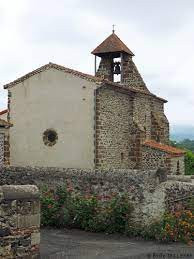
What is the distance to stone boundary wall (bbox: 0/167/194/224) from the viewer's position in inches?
483

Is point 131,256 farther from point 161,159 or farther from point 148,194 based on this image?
point 161,159

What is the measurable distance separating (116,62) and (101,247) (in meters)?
17.6

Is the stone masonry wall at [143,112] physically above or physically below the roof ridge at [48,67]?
below

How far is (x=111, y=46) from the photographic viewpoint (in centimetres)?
2647

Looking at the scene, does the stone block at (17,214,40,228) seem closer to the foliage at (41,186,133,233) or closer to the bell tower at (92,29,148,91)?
the foliage at (41,186,133,233)

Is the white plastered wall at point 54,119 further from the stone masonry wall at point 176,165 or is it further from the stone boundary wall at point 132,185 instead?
the stone boundary wall at point 132,185

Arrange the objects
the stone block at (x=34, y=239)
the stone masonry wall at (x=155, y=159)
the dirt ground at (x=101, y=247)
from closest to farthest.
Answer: the stone block at (x=34, y=239) → the dirt ground at (x=101, y=247) → the stone masonry wall at (x=155, y=159)

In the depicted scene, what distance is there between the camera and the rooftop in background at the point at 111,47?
26172 mm

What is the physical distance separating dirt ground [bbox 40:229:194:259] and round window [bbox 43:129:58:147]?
9.15 meters

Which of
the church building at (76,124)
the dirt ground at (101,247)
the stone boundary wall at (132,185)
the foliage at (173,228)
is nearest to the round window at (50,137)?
the church building at (76,124)

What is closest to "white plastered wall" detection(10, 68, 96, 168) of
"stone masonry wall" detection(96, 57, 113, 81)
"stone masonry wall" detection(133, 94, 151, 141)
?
"stone masonry wall" detection(133, 94, 151, 141)

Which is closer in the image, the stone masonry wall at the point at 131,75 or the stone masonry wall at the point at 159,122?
the stone masonry wall at the point at 159,122

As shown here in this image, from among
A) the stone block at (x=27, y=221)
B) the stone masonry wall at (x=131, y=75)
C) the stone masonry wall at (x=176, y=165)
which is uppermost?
the stone masonry wall at (x=131, y=75)

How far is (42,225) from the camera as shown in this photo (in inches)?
520
